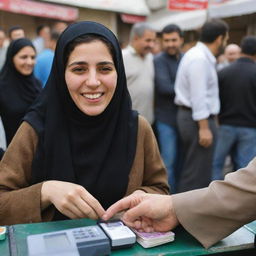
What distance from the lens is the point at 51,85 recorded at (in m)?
1.64

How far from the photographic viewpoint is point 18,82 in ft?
13.3

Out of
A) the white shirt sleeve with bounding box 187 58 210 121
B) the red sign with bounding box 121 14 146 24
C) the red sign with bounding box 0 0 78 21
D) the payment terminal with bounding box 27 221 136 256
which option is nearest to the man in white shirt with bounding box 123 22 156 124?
the white shirt sleeve with bounding box 187 58 210 121

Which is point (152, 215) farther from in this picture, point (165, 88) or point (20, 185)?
point (165, 88)

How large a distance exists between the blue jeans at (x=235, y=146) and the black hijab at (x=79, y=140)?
289cm

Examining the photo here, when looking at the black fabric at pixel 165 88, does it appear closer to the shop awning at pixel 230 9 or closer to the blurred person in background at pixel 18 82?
the blurred person in background at pixel 18 82

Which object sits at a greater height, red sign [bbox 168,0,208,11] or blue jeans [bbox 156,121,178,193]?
red sign [bbox 168,0,208,11]

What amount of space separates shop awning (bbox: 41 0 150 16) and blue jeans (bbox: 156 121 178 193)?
8.23 metres

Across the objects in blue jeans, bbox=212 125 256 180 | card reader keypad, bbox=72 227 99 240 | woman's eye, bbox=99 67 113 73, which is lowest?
blue jeans, bbox=212 125 256 180

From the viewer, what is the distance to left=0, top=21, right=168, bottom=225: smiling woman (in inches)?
59.2

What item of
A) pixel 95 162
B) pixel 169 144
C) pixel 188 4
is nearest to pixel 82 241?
pixel 95 162

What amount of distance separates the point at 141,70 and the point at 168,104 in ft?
1.55

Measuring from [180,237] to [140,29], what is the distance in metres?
3.41

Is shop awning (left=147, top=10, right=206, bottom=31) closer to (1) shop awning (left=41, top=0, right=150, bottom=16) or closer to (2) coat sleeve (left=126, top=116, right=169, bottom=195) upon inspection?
(1) shop awning (left=41, top=0, right=150, bottom=16)

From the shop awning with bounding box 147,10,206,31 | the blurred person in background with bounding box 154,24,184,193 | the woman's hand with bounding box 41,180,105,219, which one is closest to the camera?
the woman's hand with bounding box 41,180,105,219
